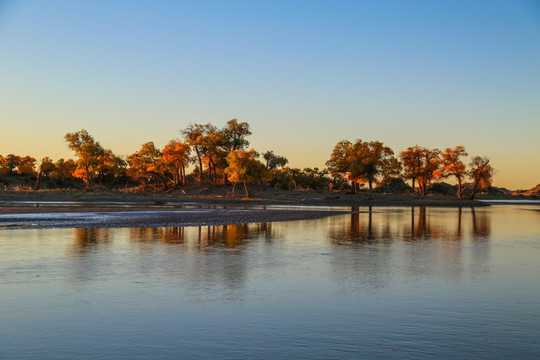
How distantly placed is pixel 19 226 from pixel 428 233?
22.0 metres

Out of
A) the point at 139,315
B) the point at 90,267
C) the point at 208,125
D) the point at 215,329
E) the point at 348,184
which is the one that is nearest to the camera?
the point at 215,329

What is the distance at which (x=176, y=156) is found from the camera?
3396 inches

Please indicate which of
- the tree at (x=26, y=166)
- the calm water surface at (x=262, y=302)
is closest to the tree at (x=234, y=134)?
the tree at (x=26, y=166)

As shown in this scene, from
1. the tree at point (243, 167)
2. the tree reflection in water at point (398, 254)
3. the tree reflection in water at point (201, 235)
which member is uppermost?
the tree at point (243, 167)

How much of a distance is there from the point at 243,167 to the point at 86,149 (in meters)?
27.5

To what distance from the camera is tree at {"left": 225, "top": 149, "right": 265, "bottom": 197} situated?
72688 millimetres

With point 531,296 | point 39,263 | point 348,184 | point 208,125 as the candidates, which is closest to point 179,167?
point 208,125

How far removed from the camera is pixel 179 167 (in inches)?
3501

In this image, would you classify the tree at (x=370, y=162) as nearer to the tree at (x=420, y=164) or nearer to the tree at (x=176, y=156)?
the tree at (x=420, y=164)

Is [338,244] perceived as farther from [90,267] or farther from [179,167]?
[179,167]

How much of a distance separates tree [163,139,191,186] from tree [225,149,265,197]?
1456 cm

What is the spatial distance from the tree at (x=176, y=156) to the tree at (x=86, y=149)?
11.3m

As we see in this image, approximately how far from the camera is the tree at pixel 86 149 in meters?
79.8

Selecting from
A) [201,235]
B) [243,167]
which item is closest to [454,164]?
[243,167]
